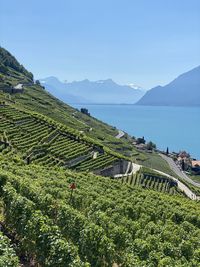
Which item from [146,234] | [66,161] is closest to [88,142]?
[66,161]

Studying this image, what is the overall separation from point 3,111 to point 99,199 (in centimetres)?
5757

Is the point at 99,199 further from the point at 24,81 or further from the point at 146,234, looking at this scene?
the point at 24,81

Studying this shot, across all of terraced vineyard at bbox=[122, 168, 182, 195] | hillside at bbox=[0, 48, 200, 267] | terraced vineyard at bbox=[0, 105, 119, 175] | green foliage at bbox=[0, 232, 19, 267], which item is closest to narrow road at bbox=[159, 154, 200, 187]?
terraced vineyard at bbox=[122, 168, 182, 195]

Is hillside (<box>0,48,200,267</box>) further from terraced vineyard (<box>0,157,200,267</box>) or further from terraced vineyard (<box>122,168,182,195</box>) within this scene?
terraced vineyard (<box>122,168,182,195</box>)

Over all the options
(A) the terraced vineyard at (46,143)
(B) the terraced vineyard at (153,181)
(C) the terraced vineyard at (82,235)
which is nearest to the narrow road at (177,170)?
(B) the terraced vineyard at (153,181)

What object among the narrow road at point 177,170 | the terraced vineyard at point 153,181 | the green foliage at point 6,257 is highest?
the narrow road at point 177,170

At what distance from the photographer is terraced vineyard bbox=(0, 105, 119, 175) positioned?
223ft

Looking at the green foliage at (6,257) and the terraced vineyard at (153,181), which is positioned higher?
the terraced vineyard at (153,181)

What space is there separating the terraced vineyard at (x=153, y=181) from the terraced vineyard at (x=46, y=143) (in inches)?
239

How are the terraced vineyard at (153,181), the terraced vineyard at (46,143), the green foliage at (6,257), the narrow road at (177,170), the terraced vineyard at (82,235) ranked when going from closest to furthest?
the green foliage at (6,257), the terraced vineyard at (82,235), the terraced vineyard at (46,143), the terraced vineyard at (153,181), the narrow road at (177,170)

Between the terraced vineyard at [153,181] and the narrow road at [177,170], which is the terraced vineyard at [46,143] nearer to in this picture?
the terraced vineyard at [153,181]

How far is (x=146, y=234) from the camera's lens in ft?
93.7

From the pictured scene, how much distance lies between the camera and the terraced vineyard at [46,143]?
223ft

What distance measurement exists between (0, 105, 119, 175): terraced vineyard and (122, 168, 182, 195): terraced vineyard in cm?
606
